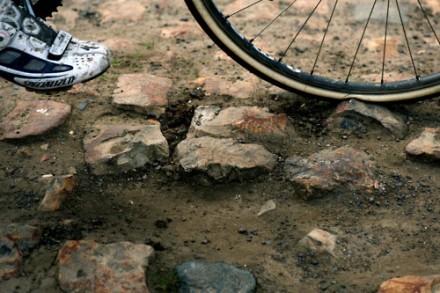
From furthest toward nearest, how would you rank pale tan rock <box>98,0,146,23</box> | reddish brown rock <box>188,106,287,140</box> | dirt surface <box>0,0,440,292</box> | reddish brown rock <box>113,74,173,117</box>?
1. pale tan rock <box>98,0,146,23</box>
2. reddish brown rock <box>113,74,173,117</box>
3. reddish brown rock <box>188,106,287,140</box>
4. dirt surface <box>0,0,440,292</box>

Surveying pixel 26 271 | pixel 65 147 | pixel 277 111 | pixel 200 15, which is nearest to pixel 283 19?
pixel 277 111

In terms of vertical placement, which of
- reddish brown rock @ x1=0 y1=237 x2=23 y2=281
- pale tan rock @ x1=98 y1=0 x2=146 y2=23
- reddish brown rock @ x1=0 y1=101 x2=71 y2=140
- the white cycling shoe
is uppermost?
the white cycling shoe

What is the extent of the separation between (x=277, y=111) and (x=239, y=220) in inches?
28.9

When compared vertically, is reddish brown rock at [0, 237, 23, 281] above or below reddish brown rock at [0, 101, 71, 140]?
above

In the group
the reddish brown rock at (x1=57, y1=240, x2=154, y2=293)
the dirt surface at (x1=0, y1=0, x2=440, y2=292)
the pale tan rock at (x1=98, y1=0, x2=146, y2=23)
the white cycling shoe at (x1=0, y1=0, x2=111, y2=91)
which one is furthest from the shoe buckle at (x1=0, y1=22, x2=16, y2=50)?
the pale tan rock at (x1=98, y1=0, x2=146, y2=23)

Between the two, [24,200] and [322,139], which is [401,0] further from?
[24,200]

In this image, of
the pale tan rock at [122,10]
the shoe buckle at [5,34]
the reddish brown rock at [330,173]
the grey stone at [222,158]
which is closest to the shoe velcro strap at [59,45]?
the shoe buckle at [5,34]

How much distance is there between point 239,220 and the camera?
8.41ft

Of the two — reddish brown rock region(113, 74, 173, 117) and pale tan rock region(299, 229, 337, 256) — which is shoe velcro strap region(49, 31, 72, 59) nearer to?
reddish brown rock region(113, 74, 173, 117)

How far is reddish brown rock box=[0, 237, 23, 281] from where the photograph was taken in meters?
2.26

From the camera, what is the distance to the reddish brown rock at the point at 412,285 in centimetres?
219

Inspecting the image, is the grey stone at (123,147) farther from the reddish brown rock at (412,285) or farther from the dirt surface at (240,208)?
the reddish brown rock at (412,285)

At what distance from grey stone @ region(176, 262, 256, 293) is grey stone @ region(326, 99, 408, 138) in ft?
3.28

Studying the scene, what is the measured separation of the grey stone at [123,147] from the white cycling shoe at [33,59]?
311 mm
